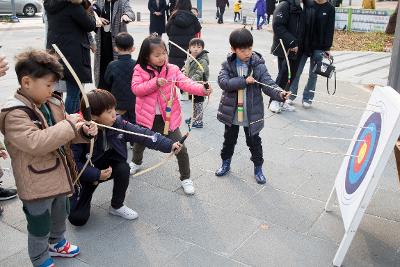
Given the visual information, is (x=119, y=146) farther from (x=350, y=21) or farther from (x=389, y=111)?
(x=350, y=21)

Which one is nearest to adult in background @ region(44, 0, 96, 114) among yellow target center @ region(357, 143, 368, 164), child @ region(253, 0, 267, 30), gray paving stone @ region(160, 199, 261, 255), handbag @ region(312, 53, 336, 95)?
gray paving stone @ region(160, 199, 261, 255)

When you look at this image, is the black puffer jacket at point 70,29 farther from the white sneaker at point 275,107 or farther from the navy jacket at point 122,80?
the white sneaker at point 275,107

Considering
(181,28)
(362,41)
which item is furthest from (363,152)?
(362,41)

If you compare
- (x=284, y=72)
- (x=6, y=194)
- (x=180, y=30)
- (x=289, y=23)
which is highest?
(x=289, y=23)

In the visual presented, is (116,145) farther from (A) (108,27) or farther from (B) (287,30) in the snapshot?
(B) (287,30)

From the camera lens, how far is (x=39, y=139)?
241 centimetres

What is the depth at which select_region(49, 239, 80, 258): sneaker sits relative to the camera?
303 centimetres

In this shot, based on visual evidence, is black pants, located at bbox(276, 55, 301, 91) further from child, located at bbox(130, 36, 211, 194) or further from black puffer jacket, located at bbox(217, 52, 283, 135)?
child, located at bbox(130, 36, 211, 194)

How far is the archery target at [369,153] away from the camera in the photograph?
2.67 metres

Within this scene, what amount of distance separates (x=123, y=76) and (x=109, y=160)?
1.16 metres

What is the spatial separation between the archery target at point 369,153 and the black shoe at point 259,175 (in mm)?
835

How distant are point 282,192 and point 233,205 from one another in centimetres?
52

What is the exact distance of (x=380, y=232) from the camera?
133 inches

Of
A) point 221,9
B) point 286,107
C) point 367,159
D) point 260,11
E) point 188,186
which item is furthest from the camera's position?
point 221,9
